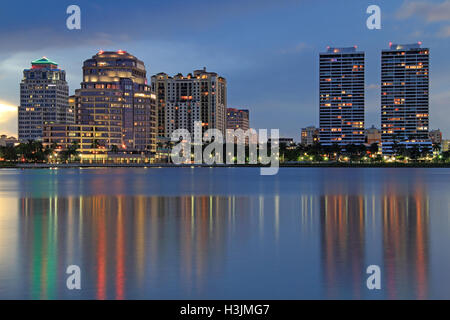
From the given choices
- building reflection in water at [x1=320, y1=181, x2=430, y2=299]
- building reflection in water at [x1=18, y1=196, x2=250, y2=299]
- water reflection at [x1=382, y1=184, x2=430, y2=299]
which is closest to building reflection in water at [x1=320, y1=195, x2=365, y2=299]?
building reflection in water at [x1=320, y1=181, x2=430, y2=299]

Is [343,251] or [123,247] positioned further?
[123,247]

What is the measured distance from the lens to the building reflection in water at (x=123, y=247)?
56.1 feet

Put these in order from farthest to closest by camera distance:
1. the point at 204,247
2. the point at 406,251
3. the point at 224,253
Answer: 1. the point at 204,247
2. the point at 406,251
3. the point at 224,253

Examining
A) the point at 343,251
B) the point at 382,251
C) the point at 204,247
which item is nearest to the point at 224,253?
the point at 204,247

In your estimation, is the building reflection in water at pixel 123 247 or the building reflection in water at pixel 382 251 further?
the building reflection in water at pixel 123 247

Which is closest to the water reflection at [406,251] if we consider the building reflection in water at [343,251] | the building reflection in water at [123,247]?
the building reflection in water at [343,251]

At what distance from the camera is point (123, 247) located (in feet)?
79.3

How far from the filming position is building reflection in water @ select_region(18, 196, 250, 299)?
17109mm

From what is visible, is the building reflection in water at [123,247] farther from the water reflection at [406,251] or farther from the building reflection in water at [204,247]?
the water reflection at [406,251]

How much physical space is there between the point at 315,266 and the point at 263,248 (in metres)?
4.65

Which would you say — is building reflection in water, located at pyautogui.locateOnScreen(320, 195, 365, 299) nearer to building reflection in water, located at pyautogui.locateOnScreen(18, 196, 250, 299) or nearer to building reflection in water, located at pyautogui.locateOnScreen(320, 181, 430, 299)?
building reflection in water, located at pyautogui.locateOnScreen(320, 181, 430, 299)

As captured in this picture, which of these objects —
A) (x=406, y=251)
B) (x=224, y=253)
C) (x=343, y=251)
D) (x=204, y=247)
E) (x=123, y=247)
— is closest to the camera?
(x=224, y=253)

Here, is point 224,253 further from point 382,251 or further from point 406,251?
point 406,251
